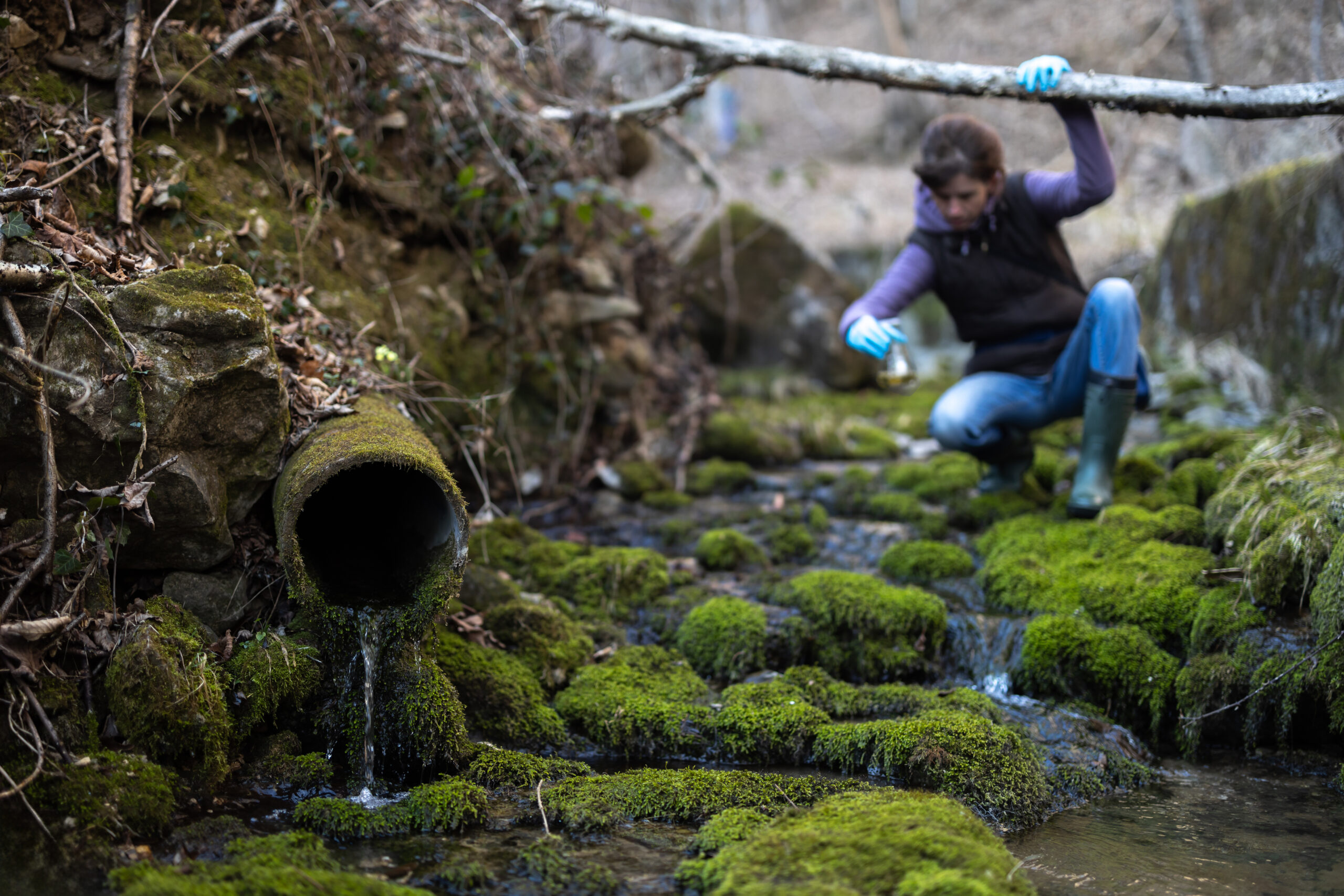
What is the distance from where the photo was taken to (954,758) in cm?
320

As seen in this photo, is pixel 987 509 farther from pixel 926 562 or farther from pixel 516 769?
pixel 516 769

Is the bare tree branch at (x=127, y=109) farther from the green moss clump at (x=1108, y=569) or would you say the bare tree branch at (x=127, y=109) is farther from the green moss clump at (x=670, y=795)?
the green moss clump at (x=1108, y=569)

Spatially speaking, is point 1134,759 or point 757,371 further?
point 757,371

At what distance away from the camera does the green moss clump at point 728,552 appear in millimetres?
5195

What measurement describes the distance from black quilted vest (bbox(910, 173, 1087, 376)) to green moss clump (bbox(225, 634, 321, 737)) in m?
3.84

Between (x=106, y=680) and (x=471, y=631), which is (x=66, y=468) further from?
(x=471, y=631)

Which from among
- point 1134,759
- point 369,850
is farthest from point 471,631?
point 1134,759

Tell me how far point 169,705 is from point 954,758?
A: 262 cm

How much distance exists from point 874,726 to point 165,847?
2.39m

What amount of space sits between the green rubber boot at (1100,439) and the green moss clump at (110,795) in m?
4.47

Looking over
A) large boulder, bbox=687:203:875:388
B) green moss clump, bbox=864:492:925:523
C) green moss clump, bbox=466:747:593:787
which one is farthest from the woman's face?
large boulder, bbox=687:203:875:388

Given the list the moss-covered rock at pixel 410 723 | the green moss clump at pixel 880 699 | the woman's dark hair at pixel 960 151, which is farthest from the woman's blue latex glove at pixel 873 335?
the moss-covered rock at pixel 410 723

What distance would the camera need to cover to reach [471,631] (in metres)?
3.95

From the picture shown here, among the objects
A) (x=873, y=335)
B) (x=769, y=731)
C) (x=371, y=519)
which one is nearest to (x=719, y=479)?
(x=873, y=335)
